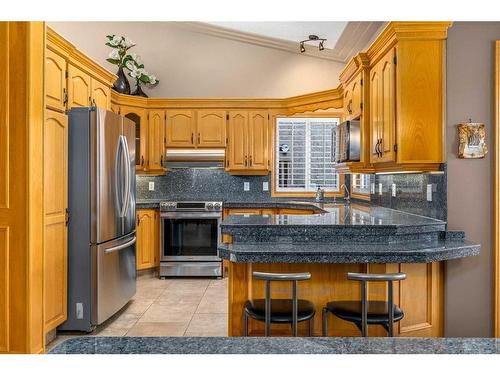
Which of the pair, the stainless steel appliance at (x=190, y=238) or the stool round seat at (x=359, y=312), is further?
the stainless steel appliance at (x=190, y=238)

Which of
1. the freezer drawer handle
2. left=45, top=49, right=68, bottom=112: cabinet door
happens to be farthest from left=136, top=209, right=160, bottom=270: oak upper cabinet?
left=45, top=49, right=68, bottom=112: cabinet door

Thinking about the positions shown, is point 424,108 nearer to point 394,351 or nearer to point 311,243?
point 311,243

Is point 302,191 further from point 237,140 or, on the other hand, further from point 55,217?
point 55,217

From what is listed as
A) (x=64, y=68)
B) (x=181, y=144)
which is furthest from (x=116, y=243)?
(x=181, y=144)

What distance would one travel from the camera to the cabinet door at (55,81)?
3.15 metres

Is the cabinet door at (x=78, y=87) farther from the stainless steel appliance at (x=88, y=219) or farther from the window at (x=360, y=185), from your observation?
the window at (x=360, y=185)

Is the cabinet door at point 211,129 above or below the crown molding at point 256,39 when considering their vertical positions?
below

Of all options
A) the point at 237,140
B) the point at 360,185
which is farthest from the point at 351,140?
the point at 237,140

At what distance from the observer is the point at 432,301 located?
2.89m

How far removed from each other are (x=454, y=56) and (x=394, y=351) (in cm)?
265

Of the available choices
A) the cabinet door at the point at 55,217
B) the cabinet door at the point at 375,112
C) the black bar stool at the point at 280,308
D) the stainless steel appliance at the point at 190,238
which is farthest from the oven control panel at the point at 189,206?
the black bar stool at the point at 280,308

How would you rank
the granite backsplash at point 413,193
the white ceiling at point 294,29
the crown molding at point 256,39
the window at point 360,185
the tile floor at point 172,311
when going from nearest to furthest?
1. the granite backsplash at point 413,193
2. the tile floor at point 172,311
3. the white ceiling at point 294,29
4. the window at point 360,185
5. the crown molding at point 256,39

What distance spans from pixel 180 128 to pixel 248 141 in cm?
94

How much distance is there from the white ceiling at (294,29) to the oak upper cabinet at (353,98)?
783 mm
